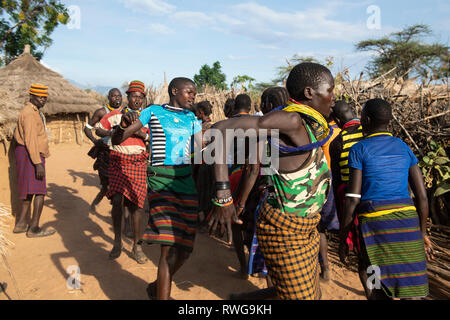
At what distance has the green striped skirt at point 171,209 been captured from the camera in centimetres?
249

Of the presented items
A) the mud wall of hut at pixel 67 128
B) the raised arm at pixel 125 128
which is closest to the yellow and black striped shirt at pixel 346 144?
the raised arm at pixel 125 128

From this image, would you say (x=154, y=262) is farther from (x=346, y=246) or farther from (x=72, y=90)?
(x=72, y=90)

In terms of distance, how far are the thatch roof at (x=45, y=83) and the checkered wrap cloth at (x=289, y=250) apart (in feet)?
43.2

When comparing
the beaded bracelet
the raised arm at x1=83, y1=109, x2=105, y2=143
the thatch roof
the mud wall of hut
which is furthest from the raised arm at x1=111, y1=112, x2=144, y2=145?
the mud wall of hut

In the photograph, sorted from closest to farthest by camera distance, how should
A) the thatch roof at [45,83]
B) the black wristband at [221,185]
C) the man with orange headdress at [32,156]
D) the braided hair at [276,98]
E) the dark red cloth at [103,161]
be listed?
1. the black wristband at [221,185]
2. the braided hair at [276,98]
3. the man with orange headdress at [32,156]
4. the dark red cloth at [103,161]
5. the thatch roof at [45,83]

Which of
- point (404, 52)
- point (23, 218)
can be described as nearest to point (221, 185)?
point (23, 218)

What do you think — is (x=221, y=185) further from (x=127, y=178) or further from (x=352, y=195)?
(x=127, y=178)

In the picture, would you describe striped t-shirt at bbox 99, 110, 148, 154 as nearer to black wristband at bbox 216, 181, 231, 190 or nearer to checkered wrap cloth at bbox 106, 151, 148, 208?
checkered wrap cloth at bbox 106, 151, 148, 208

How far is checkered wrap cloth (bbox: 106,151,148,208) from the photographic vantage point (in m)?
3.90

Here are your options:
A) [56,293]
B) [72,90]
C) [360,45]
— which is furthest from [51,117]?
[360,45]

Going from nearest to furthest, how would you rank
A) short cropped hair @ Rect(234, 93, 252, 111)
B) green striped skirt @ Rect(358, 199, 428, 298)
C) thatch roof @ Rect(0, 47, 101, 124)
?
green striped skirt @ Rect(358, 199, 428, 298) < short cropped hair @ Rect(234, 93, 252, 111) < thatch roof @ Rect(0, 47, 101, 124)

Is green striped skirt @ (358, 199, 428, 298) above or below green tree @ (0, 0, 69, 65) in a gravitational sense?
below

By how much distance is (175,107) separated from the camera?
107 inches

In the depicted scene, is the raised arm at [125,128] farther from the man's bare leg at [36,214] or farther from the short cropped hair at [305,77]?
the man's bare leg at [36,214]
